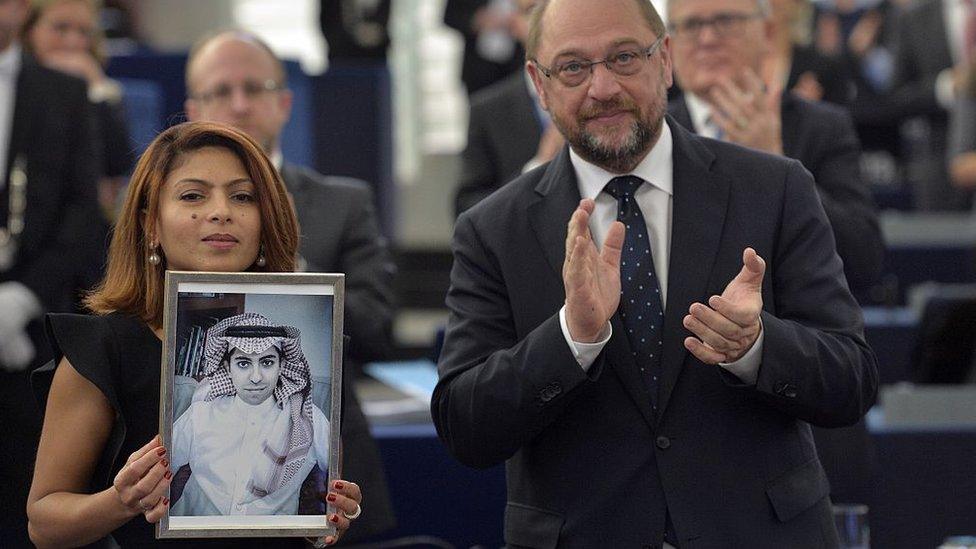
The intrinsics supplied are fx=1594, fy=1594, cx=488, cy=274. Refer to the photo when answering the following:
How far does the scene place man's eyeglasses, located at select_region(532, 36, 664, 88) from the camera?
→ 9.67 feet

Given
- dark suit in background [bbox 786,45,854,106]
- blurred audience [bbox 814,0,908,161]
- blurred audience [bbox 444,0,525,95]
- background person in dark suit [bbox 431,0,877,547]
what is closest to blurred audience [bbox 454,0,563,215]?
dark suit in background [bbox 786,45,854,106]

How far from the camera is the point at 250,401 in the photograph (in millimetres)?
2578

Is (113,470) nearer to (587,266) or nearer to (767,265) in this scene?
(587,266)

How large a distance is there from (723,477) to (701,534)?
0.36 ft

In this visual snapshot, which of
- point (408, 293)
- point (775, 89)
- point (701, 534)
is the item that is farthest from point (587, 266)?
point (408, 293)

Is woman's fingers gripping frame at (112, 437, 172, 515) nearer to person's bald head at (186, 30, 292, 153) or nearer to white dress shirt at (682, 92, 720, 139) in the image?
person's bald head at (186, 30, 292, 153)

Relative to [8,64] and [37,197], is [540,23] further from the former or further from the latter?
[8,64]

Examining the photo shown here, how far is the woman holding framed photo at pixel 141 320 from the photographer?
266cm

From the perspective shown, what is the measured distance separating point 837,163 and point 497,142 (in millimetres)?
1368

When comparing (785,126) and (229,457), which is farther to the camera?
(785,126)

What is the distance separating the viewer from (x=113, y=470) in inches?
106

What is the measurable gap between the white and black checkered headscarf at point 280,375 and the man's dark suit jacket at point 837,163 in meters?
1.71

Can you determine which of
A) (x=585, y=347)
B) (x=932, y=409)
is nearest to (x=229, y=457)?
(x=585, y=347)

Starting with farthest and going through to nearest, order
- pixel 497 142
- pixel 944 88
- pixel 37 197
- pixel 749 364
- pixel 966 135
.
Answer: pixel 944 88 → pixel 966 135 → pixel 497 142 → pixel 37 197 → pixel 749 364
